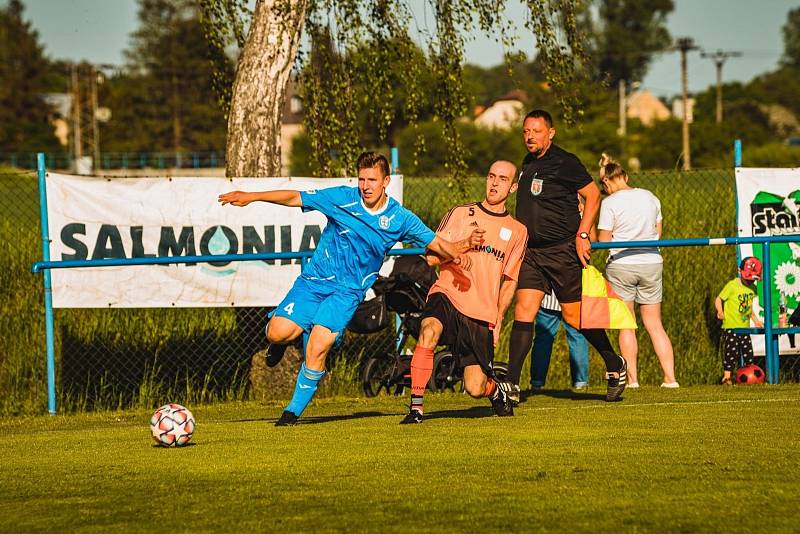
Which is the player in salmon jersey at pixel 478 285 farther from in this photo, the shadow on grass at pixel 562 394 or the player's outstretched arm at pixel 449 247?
the shadow on grass at pixel 562 394

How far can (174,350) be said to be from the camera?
512 inches

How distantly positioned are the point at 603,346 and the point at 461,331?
5.41 ft

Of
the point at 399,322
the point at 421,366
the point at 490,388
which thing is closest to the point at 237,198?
the point at 421,366

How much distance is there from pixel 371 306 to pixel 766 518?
21.7ft

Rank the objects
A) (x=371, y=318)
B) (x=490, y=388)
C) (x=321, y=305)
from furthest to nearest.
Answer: (x=371, y=318), (x=490, y=388), (x=321, y=305)

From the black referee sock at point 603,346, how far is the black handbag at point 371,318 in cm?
215

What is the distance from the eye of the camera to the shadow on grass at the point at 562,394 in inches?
432

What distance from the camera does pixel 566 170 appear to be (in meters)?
9.69

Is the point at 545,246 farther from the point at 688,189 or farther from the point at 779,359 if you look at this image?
the point at 688,189

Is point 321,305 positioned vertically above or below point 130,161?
below

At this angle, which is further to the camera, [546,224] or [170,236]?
[170,236]

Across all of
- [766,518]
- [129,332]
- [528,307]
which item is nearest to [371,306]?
[528,307]

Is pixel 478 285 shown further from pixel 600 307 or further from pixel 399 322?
pixel 399 322

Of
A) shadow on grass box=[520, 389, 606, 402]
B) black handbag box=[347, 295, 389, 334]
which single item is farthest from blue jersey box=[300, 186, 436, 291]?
shadow on grass box=[520, 389, 606, 402]
